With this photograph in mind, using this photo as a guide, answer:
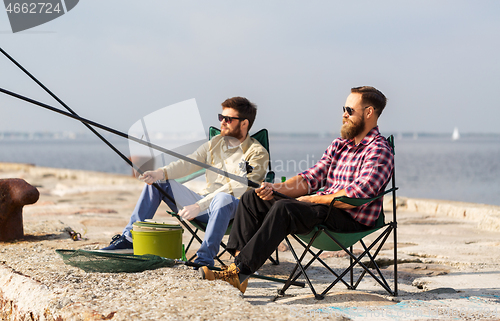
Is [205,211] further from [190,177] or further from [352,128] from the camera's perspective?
[352,128]

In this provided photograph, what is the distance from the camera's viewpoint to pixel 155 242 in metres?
2.77

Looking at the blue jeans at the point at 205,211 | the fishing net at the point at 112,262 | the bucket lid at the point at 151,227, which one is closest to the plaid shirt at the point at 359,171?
the blue jeans at the point at 205,211

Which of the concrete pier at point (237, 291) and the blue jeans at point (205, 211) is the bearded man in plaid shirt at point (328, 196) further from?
the concrete pier at point (237, 291)

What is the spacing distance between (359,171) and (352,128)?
0.25 metres

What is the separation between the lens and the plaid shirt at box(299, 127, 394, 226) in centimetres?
252

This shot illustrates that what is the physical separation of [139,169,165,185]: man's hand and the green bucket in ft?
1.05

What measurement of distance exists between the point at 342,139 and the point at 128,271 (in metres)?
1.42

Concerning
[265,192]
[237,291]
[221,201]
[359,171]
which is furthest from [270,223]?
[359,171]

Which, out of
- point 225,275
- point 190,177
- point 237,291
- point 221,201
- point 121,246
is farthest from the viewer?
point 190,177

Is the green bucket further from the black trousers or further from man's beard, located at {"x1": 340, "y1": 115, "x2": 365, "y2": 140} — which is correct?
man's beard, located at {"x1": 340, "y1": 115, "x2": 365, "y2": 140}

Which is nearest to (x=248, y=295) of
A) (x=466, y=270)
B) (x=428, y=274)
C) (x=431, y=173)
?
(x=428, y=274)

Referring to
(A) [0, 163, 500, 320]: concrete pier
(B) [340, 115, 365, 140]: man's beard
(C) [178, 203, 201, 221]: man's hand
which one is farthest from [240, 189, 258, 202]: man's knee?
(B) [340, 115, 365, 140]: man's beard

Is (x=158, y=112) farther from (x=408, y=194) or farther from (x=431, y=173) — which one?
(x=431, y=173)

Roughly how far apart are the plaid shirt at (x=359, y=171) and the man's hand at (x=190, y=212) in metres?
0.68
